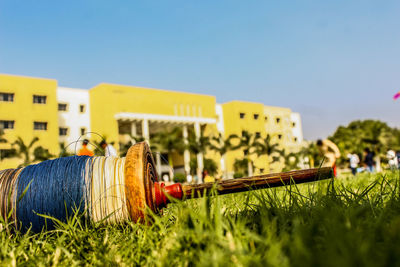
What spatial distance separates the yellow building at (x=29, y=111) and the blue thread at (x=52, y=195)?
44867 mm

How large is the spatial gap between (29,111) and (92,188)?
4863cm

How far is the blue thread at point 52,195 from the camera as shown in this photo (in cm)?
241

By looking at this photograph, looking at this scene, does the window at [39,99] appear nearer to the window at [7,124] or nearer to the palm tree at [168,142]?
the window at [7,124]

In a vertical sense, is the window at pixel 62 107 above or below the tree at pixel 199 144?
above

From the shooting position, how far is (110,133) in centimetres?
5150

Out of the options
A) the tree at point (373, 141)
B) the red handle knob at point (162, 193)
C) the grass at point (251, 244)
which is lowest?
the grass at point (251, 244)

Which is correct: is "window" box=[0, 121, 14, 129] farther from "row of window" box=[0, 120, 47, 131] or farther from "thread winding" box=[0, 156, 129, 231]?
"thread winding" box=[0, 156, 129, 231]

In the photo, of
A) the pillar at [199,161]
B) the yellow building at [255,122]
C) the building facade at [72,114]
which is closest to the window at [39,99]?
the building facade at [72,114]

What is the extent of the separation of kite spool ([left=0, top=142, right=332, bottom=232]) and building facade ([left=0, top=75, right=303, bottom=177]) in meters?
35.0

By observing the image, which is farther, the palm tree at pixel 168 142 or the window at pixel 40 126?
the window at pixel 40 126

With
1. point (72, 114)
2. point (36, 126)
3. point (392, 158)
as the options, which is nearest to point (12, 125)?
point (36, 126)

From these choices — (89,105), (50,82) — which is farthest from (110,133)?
(50,82)

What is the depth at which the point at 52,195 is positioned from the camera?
2.41 metres

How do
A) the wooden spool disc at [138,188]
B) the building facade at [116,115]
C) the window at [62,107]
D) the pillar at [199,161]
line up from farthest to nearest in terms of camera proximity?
1. the pillar at [199,161]
2. the window at [62,107]
3. the building facade at [116,115]
4. the wooden spool disc at [138,188]
